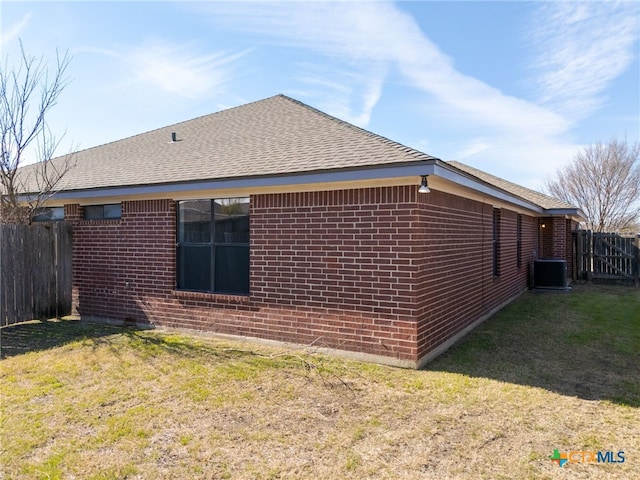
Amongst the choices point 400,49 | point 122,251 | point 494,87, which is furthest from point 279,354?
point 494,87

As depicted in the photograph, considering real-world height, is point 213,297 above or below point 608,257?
below

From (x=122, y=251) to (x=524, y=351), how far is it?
7.43 meters

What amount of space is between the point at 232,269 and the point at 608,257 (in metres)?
15.0

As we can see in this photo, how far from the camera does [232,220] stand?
6977 mm

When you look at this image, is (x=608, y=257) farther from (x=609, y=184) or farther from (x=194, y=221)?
(x=609, y=184)

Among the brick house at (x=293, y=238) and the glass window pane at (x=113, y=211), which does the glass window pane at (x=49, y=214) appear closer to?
the brick house at (x=293, y=238)

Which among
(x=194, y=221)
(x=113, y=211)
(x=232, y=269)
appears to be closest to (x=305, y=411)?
(x=232, y=269)

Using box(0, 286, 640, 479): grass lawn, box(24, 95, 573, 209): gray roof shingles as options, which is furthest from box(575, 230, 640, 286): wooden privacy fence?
box(24, 95, 573, 209): gray roof shingles

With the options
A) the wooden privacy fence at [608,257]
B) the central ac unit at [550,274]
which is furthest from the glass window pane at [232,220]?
the wooden privacy fence at [608,257]

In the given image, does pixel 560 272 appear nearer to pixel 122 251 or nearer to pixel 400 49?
pixel 400 49

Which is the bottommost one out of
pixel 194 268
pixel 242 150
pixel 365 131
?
pixel 194 268

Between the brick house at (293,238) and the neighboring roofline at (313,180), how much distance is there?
0.02 m

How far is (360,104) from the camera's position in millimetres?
12727

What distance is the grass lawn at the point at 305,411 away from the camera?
3.18 meters
